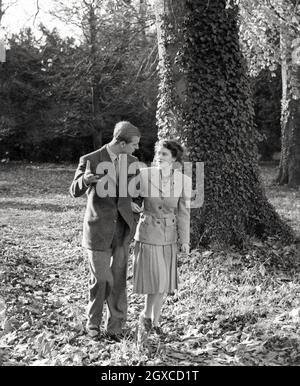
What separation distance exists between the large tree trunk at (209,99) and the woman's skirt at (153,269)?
2990 mm

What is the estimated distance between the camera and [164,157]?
5.39 meters

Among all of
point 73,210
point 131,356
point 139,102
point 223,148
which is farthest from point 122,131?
point 139,102

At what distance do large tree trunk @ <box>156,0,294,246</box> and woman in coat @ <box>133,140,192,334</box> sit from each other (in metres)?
2.96

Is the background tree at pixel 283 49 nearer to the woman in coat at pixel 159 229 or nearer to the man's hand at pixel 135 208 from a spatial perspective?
the woman in coat at pixel 159 229

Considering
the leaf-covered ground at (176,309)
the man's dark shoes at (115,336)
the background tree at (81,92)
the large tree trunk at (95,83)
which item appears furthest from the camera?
the background tree at (81,92)

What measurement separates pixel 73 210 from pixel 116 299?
892 centimetres

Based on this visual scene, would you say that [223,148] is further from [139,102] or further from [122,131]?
[139,102]

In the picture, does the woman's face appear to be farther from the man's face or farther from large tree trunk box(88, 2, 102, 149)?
large tree trunk box(88, 2, 102, 149)

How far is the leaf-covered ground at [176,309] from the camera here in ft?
16.0

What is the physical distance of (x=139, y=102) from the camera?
2778 cm

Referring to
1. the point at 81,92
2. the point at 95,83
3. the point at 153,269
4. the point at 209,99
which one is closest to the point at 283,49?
the point at 209,99

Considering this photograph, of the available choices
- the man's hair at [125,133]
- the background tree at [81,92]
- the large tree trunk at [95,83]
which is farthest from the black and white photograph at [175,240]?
the background tree at [81,92]

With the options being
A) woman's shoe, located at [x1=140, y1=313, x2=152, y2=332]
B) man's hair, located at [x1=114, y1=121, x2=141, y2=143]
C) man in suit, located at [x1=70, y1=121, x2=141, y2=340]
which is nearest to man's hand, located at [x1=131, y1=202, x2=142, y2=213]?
man in suit, located at [x1=70, y1=121, x2=141, y2=340]

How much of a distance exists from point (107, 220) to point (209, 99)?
13.0ft
